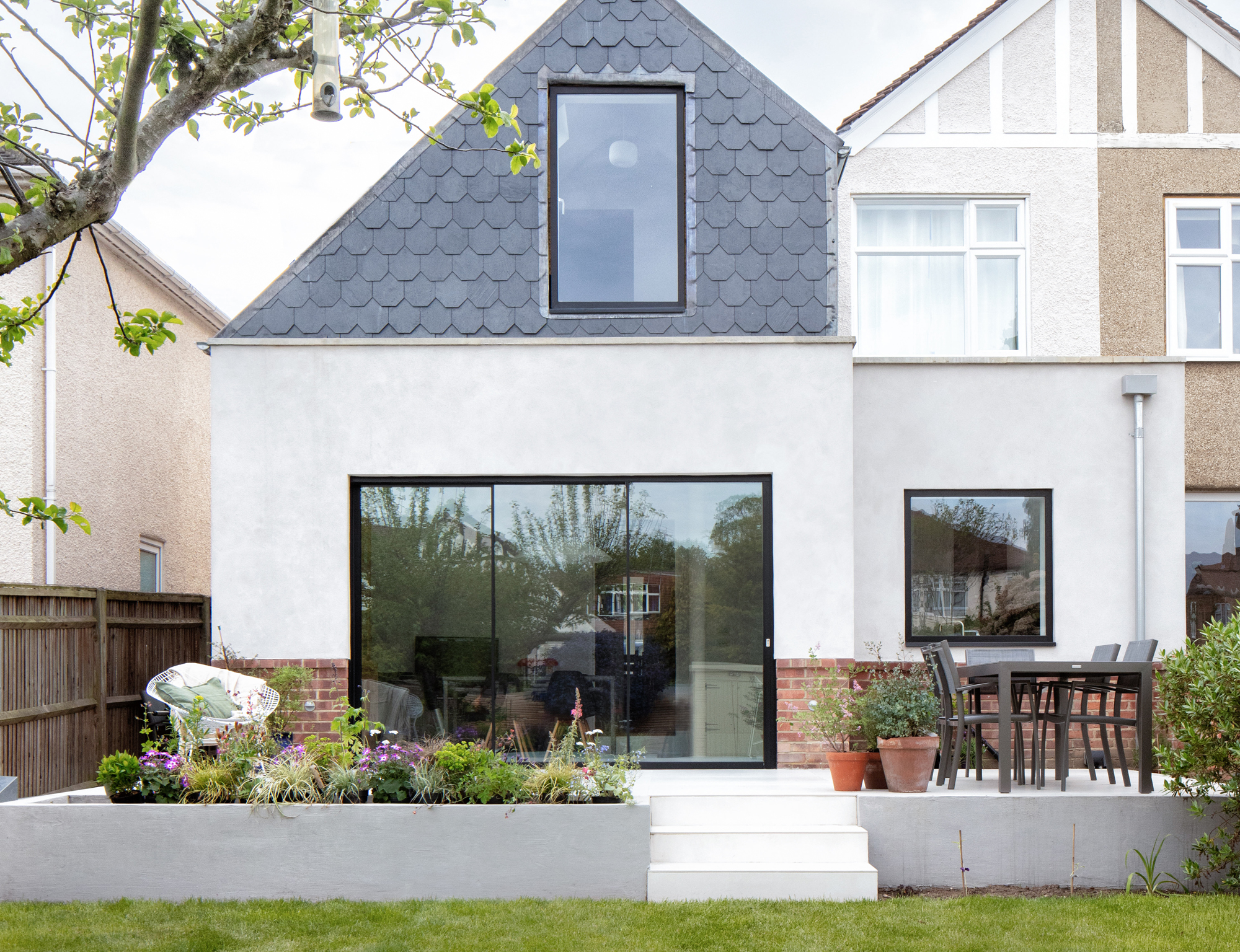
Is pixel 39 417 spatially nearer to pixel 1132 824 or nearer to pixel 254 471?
pixel 254 471

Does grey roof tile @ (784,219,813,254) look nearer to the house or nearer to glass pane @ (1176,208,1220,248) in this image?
the house

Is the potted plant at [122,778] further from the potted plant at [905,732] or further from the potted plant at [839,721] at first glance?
the potted plant at [905,732]

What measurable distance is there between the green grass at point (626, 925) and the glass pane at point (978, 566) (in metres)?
3.91

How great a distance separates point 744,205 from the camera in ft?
31.9

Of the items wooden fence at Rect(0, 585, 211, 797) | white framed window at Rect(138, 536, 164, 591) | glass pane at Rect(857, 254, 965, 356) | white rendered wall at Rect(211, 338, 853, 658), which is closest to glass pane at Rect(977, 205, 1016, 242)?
glass pane at Rect(857, 254, 965, 356)

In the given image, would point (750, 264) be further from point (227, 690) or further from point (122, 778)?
point (122, 778)

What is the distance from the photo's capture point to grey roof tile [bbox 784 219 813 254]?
9680 mm

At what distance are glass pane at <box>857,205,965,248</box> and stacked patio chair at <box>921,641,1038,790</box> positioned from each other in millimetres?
4916

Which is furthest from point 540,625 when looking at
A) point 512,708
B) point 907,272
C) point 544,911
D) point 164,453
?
point 164,453

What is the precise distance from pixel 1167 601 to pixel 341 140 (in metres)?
8.03

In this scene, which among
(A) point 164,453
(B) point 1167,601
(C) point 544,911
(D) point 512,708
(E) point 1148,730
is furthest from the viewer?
(A) point 164,453

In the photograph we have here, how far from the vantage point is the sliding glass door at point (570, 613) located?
9.37 m

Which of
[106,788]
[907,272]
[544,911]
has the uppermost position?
[907,272]

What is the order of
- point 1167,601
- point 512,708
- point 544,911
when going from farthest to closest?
point 1167,601 → point 512,708 → point 544,911
